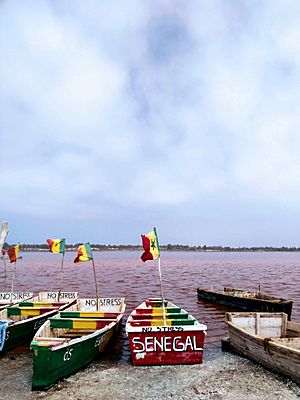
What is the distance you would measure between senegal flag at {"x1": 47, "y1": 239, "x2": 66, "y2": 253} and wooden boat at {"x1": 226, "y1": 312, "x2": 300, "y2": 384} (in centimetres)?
780

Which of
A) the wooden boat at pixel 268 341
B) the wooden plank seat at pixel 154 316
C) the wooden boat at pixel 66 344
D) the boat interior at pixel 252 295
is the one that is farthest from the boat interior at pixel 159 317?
the boat interior at pixel 252 295

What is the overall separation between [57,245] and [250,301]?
457 inches

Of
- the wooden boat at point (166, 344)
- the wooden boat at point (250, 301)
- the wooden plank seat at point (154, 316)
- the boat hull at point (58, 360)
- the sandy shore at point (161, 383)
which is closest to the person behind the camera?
the sandy shore at point (161, 383)

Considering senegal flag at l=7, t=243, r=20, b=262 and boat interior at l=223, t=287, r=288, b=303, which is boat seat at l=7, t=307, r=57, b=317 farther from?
boat interior at l=223, t=287, r=288, b=303

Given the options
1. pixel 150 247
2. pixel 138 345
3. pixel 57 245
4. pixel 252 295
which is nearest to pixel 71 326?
pixel 138 345

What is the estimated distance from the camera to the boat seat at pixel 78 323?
39.8 ft

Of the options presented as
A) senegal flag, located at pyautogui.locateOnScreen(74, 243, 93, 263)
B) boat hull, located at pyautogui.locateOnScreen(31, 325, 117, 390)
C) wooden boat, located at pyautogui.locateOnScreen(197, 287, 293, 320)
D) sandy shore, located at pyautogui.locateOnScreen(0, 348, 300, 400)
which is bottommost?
sandy shore, located at pyautogui.locateOnScreen(0, 348, 300, 400)

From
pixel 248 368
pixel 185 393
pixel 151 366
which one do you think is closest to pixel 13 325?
pixel 151 366

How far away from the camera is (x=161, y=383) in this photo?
30.5ft

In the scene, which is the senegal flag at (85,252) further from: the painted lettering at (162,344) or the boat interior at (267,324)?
the boat interior at (267,324)

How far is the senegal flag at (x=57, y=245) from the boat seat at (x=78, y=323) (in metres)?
4.41

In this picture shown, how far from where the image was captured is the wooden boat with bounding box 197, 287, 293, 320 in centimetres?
1892

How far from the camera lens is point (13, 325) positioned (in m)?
12.3

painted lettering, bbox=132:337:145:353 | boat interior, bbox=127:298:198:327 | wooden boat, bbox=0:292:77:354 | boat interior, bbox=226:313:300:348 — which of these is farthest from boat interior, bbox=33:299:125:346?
boat interior, bbox=226:313:300:348
